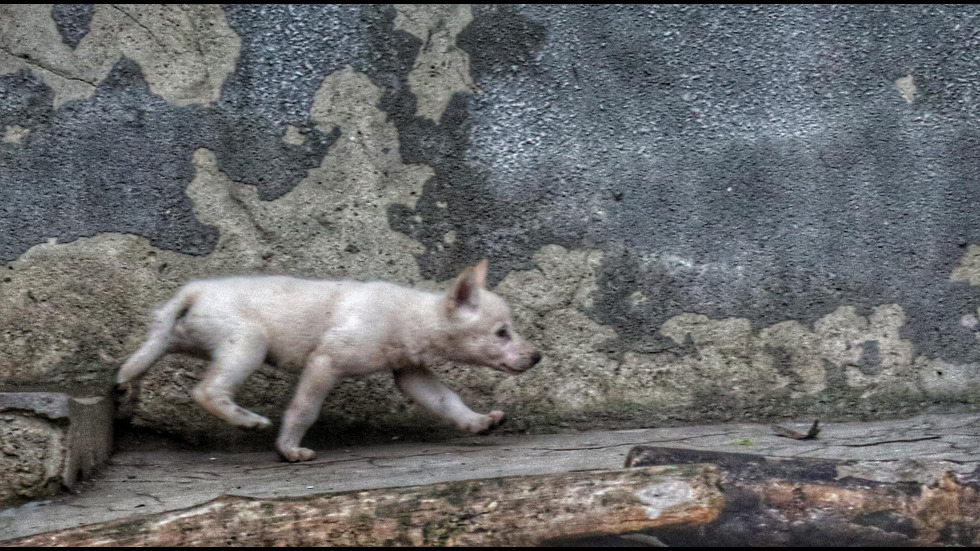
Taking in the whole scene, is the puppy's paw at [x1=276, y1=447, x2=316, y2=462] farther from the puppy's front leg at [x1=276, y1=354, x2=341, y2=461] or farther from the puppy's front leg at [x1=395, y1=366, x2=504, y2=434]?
the puppy's front leg at [x1=395, y1=366, x2=504, y2=434]

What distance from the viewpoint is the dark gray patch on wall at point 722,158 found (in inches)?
180

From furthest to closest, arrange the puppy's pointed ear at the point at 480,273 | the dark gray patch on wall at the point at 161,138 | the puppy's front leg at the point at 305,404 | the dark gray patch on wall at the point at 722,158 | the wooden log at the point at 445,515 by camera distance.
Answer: the dark gray patch on wall at the point at 722,158 → the dark gray patch on wall at the point at 161,138 → the puppy's pointed ear at the point at 480,273 → the puppy's front leg at the point at 305,404 → the wooden log at the point at 445,515

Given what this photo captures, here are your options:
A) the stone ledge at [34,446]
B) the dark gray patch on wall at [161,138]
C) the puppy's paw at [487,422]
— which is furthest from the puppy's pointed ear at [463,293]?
the stone ledge at [34,446]

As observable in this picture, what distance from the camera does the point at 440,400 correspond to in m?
4.25

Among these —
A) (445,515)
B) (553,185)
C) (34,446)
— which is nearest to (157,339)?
(34,446)

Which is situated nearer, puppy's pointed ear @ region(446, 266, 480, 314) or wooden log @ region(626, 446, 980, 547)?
wooden log @ region(626, 446, 980, 547)

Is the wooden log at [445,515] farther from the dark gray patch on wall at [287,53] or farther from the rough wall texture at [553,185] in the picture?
the dark gray patch on wall at [287,53]

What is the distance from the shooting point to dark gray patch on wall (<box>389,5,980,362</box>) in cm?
456

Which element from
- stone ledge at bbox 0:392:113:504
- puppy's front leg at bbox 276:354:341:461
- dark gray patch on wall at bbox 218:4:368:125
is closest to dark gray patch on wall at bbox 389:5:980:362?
dark gray patch on wall at bbox 218:4:368:125

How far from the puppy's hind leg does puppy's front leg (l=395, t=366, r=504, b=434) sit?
625 millimetres

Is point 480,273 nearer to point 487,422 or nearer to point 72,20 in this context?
point 487,422

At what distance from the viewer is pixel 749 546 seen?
276cm

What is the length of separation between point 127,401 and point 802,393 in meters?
2.80

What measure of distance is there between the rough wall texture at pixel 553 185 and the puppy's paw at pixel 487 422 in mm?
324
